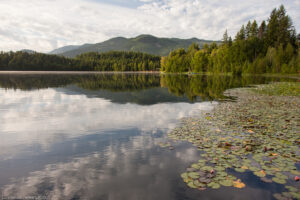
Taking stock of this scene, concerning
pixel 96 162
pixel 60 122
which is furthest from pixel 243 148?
pixel 60 122

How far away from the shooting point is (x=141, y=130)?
11867 millimetres

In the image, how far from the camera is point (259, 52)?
112m

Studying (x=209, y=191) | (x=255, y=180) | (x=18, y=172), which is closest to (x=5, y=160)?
(x=18, y=172)

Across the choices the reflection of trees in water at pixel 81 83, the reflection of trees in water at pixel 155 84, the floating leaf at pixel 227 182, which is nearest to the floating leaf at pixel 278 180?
the floating leaf at pixel 227 182

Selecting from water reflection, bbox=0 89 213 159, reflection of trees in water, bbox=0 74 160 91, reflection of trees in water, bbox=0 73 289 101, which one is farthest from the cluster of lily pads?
reflection of trees in water, bbox=0 74 160 91

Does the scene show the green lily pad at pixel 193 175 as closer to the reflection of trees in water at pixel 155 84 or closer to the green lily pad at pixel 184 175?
the green lily pad at pixel 184 175

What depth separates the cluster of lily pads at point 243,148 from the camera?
623 centimetres

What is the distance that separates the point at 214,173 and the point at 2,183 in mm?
7115

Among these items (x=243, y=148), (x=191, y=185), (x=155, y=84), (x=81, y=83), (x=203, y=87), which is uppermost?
(x=81, y=83)

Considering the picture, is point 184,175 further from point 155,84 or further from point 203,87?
point 155,84

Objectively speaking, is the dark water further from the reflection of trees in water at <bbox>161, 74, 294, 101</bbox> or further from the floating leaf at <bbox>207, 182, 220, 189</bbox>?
the reflection of trees in water at <bbox>161, 74, 294, 101</bbox>

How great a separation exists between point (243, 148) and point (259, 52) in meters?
125

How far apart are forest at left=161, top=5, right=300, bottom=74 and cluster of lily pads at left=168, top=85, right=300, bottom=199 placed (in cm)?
8477

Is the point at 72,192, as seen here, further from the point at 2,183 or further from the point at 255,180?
the point at 255,180
